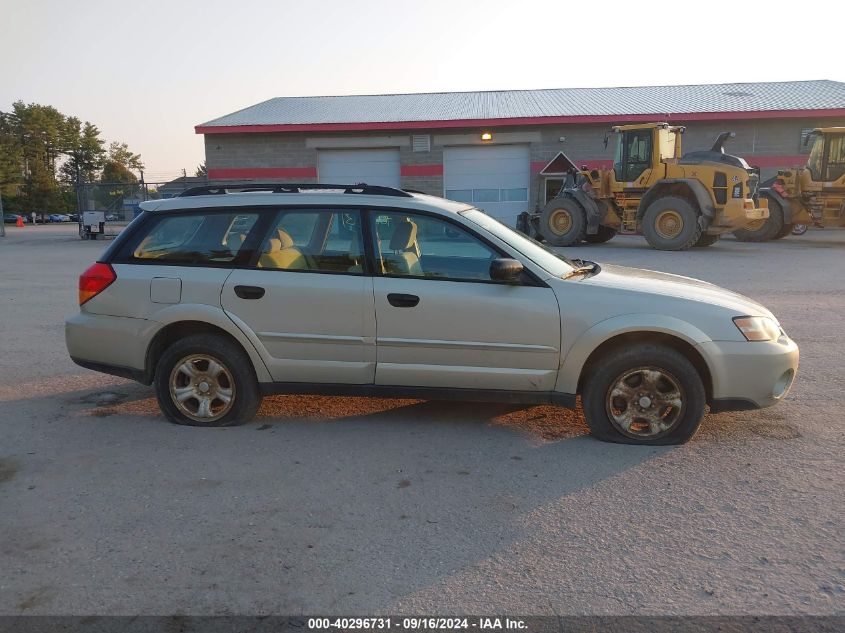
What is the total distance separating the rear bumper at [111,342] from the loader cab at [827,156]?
19687 millimetres

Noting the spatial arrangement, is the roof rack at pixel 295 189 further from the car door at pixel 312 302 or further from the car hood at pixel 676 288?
the car hood at pixel 676 288

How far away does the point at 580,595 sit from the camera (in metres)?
2.75

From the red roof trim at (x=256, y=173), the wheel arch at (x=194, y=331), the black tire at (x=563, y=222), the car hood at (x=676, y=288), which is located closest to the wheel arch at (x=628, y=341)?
the car hood at (x=676, y=288)

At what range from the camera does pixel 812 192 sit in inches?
757

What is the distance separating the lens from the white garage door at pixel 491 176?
27219 millimetres

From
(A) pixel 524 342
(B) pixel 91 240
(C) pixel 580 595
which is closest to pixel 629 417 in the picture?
(A) pixel 524 342

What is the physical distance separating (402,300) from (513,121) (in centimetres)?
2317

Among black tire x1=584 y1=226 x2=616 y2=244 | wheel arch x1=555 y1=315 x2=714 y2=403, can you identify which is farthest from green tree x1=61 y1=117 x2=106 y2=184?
wheel arch x1=555 y1=315 x2=714 y2=403

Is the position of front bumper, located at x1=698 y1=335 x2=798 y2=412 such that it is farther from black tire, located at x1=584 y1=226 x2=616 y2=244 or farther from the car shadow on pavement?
black tire, located at x1=584 y1=226 x2=616 y2=244

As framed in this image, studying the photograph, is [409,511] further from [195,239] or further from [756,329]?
[195,239]

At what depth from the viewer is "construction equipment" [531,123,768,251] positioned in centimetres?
1708

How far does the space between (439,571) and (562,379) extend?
1.79 m

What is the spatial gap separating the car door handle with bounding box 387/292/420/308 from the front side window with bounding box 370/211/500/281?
0.16 m

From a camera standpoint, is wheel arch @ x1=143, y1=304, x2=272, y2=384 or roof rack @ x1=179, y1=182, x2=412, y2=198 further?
roof rack @ x1=179, y1=182, x2=412, y2=198
